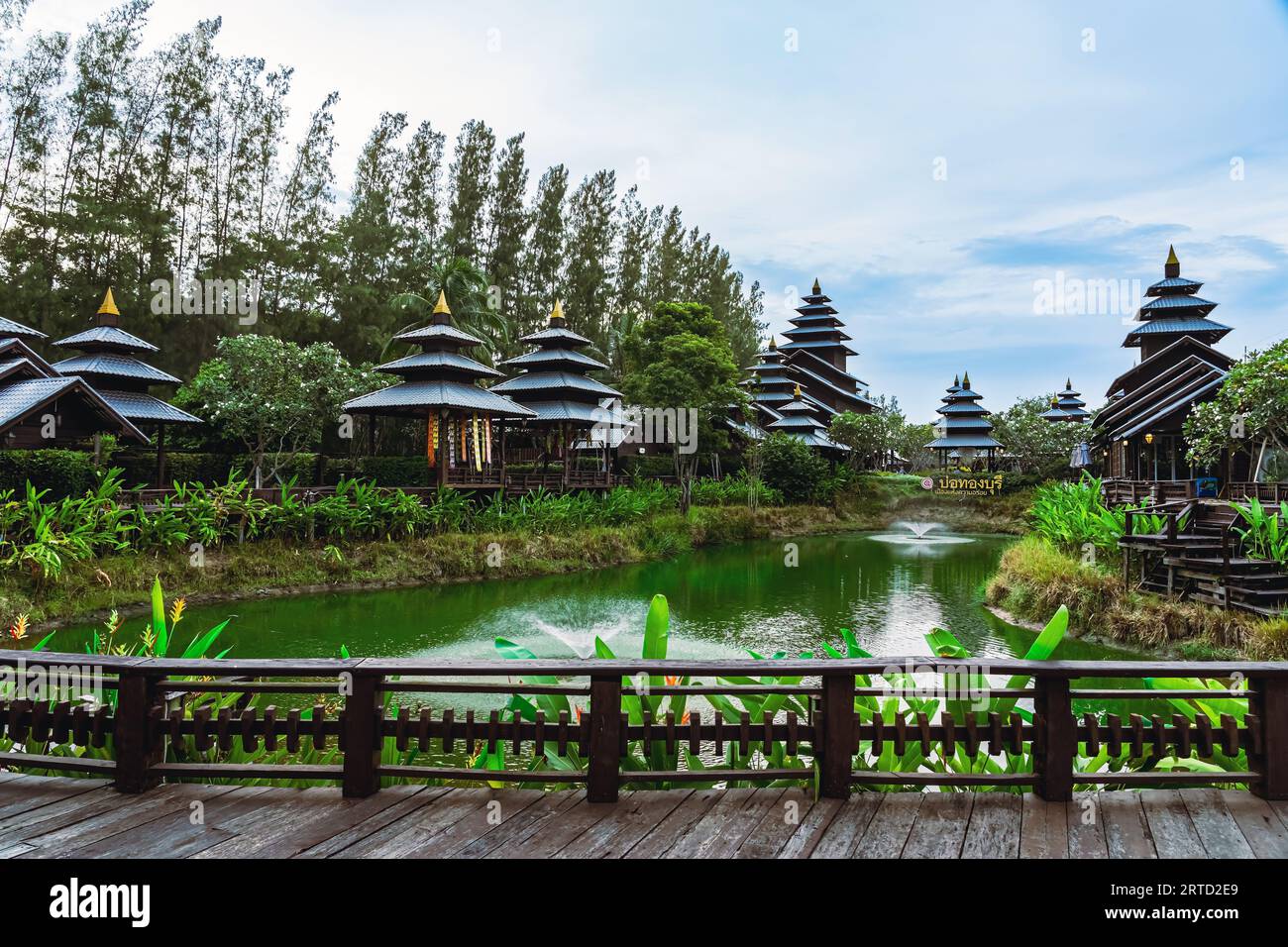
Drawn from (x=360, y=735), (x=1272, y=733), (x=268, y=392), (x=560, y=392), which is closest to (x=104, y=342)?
(x=268, y=392)

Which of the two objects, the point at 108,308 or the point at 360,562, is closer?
the point at 360,562

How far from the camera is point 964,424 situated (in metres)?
40.3

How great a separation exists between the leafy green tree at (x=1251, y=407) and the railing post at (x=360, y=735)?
13832 millimetres

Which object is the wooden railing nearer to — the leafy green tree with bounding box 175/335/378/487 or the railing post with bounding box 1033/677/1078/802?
the railing post with bounding box 1033/677/1078/802

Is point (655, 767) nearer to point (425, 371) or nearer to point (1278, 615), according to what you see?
point (1278, 615)

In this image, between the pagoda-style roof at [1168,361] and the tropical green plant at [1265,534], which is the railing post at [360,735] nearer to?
the tropical green plant at [1265,534]

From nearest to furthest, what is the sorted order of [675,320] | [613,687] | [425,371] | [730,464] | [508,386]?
[613,687]
[425,371]
[508,386]
[675,320]
[730,464]

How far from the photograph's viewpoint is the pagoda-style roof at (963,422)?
1561 inches

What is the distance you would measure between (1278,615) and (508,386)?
66.6 feet

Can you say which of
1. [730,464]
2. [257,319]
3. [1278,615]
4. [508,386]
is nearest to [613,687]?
[1278,615]

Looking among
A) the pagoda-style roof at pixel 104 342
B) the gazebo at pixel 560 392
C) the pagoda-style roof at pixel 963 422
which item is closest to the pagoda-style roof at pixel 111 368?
the pagoda-style roof at pixel 104 342

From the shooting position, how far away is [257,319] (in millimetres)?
25609

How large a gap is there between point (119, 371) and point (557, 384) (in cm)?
1151

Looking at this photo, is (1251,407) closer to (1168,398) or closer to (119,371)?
(1168,398)
